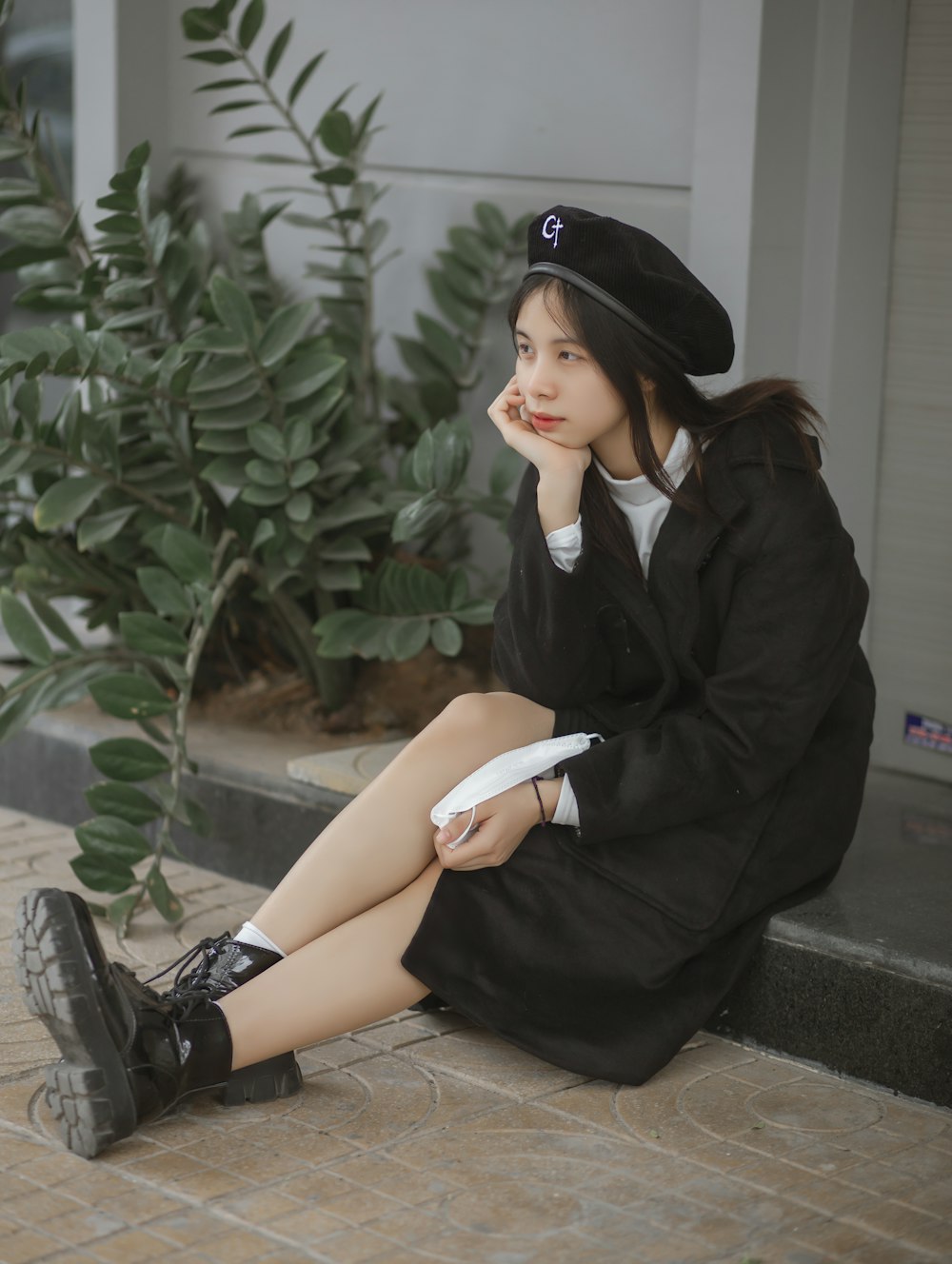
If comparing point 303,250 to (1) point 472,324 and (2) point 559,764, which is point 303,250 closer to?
(1) point 472,324

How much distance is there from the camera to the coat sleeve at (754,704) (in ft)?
7.53

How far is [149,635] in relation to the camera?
3.02m

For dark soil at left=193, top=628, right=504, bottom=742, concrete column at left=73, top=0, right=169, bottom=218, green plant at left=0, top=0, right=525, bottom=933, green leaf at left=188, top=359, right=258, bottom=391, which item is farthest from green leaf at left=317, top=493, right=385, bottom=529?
concrete column at left=73, top=0, right=169, bottom=218

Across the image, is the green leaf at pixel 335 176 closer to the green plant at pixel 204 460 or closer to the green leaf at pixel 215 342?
the green plant at pixel 204 460

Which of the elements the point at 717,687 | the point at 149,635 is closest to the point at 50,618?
the point at 149,635

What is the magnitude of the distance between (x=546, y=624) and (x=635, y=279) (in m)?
0.53

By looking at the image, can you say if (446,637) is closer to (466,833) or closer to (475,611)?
(475,611)

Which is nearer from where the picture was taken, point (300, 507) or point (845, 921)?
point (845, 921)

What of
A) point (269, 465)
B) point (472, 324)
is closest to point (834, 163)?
point (472, 324)

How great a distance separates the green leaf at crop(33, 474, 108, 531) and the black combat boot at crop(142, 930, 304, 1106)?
3.81ft

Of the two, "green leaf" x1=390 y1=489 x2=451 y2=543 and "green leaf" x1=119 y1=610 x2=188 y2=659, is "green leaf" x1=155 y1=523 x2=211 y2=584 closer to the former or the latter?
"green leaf" x1=119 y1=610 x2=188 y2=659

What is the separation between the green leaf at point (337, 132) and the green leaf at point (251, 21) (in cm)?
24

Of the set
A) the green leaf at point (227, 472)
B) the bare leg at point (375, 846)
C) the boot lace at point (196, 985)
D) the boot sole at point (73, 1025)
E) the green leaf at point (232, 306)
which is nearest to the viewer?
the boot sole at point (73, 1025)

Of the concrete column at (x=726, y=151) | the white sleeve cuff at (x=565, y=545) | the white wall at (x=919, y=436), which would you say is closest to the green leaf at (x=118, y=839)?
the white sleeve cuff at (x=565, y=545)
